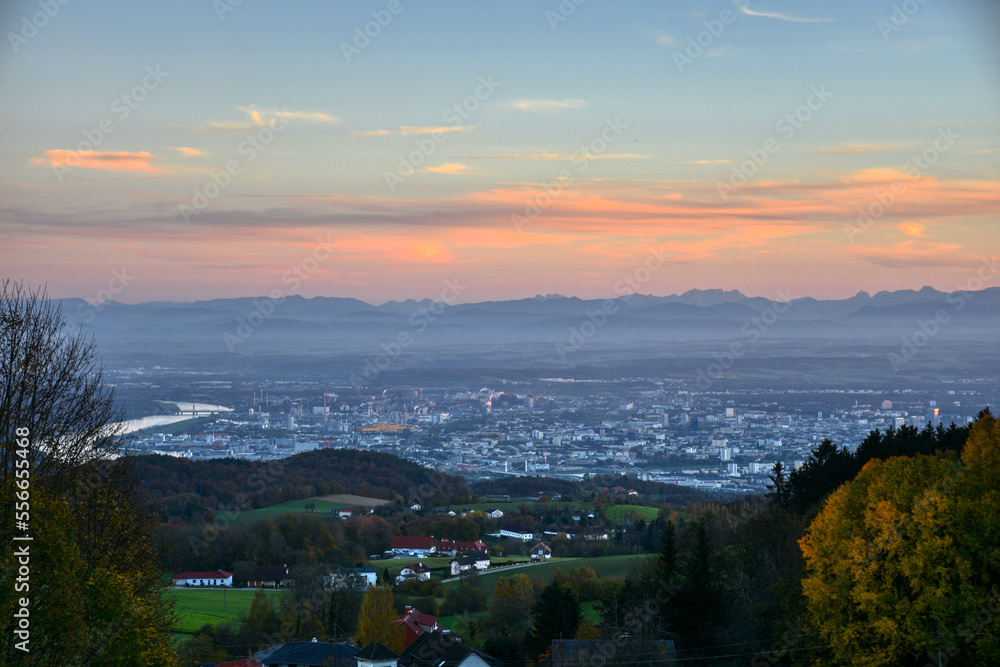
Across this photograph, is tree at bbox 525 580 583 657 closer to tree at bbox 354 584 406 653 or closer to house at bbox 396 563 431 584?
tree at bbox 354 584 406 653

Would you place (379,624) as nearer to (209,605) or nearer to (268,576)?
(209,605)

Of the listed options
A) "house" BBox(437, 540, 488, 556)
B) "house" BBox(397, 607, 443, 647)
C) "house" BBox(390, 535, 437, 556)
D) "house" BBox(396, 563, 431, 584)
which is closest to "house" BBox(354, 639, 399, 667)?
"house" BBox(397, 607, 443, 647)

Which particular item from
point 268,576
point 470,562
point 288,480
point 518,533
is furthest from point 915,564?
point 288,480

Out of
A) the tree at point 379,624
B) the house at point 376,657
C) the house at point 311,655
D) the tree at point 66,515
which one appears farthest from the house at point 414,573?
the tree at point 66,515

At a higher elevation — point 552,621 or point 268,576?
point 552,621

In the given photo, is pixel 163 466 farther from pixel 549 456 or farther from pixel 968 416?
pixel 968 416
